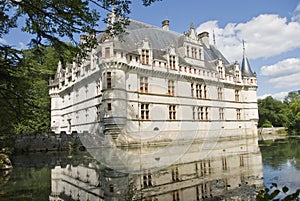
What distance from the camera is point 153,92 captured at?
22.4 m

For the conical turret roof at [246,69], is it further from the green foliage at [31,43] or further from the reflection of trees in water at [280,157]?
the green foliage at [31,43]

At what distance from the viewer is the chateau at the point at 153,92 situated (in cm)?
1983

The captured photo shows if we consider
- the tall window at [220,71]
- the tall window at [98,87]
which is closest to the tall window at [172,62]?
the tall window at [98,87]

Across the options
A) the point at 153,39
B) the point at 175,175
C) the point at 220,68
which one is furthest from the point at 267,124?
the point at 175,175

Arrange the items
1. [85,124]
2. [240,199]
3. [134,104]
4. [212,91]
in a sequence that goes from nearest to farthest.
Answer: [240,199]
[134,104]
[85,124]
[212,91]

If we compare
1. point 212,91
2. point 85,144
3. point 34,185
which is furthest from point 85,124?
point 34,185

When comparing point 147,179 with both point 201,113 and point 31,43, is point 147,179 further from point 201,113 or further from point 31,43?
point 201,113

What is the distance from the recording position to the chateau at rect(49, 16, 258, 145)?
19.8 m

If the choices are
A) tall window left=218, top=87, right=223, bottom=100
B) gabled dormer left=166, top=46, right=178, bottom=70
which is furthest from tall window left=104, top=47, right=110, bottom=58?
tall window left=218, top=87, right=223, bottom=100

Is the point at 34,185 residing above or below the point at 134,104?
below

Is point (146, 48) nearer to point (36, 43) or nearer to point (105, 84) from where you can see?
point (105, 84)

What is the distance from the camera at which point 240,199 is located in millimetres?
5574

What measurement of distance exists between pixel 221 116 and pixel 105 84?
14.1 metres

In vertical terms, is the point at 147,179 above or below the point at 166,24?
below
